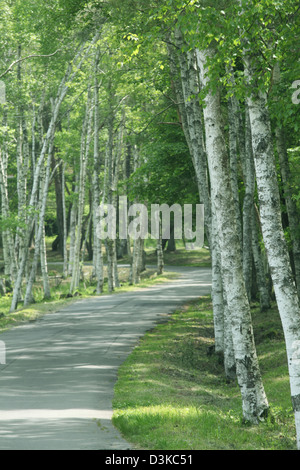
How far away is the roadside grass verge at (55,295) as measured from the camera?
2372 centimetres

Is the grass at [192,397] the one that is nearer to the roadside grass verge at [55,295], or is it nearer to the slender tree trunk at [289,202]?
the slender tree trunk at [289,202]

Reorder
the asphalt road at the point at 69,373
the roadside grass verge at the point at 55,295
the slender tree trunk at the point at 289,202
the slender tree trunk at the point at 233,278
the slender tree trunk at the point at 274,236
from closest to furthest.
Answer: the slender tree trunk at the point at 274,236 < the asphalt road at the point at 69,373 < the slender tree trunk at the point at 233,278 < the slender tree trunk at the point at 289,202 < the roadside grass verge at the point at 55,295

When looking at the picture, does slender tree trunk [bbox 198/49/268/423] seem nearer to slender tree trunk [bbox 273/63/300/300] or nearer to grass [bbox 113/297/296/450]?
grass [bbox 113/297/296/450]

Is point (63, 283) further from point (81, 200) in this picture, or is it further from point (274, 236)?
point (274, 236)

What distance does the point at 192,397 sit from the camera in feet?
38.2

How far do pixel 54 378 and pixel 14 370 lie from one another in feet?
4.70

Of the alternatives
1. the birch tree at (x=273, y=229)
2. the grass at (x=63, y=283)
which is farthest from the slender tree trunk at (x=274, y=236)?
the grass at (x=63, y=283)

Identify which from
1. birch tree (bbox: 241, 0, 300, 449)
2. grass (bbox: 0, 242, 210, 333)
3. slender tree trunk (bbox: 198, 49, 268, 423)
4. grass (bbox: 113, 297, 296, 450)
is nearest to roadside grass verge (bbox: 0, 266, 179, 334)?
grass (bbox: 0, 242, 210, 333)

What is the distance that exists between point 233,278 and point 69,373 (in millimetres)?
4986

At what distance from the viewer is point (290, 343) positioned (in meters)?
8.27

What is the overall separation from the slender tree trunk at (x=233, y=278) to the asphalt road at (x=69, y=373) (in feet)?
7.37

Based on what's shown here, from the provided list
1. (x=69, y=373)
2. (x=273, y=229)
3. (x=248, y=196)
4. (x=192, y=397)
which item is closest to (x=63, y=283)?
(x=248, y=196)

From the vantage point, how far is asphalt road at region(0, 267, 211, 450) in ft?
27.4
